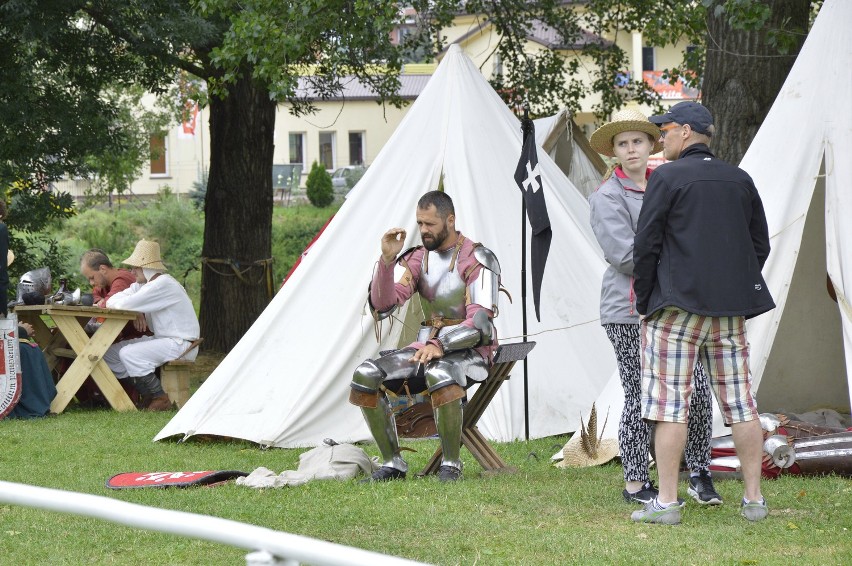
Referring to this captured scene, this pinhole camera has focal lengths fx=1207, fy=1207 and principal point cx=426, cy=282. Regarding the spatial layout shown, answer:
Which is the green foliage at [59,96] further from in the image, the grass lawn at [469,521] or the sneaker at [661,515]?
the sneaker at [661,515]

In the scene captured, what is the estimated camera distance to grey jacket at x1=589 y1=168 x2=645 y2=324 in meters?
4.69

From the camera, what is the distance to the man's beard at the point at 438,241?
216 inches

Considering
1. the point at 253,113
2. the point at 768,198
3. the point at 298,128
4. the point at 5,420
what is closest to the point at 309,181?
the point at 298,128

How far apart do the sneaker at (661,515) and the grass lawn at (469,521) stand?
5 centimetres

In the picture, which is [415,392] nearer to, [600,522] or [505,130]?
[600,522]

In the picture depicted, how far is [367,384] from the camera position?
5277 mm

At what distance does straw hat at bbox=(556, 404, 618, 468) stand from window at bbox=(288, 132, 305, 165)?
35871 mm

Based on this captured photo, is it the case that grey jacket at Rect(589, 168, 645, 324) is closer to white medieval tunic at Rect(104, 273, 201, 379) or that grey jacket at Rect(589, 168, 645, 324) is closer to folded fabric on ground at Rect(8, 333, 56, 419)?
white medieval tunic at Rect(104, 273, 201, 379)

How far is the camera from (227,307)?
1165 centimetres

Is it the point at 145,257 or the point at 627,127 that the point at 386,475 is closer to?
the point at 627,127

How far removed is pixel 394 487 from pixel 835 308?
3118 millimetres

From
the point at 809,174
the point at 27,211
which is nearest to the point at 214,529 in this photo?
the point at 809,174

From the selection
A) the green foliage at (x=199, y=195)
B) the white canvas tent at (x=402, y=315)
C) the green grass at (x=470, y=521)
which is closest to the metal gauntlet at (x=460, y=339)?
the green grass at (x=470, y=521)

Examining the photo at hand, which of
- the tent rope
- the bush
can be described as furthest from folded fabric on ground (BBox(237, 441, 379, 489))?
the bush
